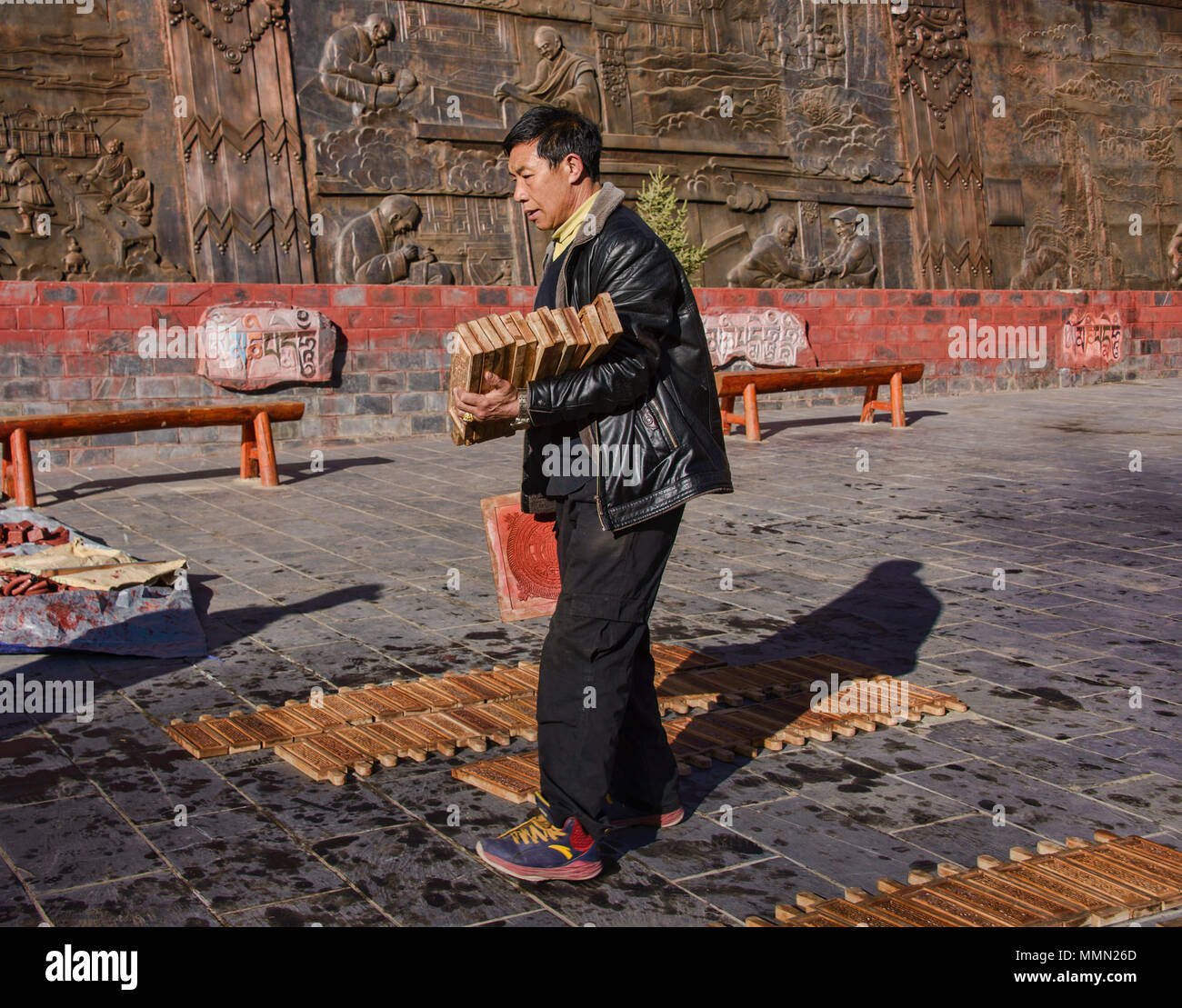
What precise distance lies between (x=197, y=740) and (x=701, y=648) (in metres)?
2.26

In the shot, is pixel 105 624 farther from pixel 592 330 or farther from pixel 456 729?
pixel 592 330

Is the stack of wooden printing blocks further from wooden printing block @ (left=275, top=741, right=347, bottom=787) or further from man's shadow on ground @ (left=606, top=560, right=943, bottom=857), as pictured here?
man's shadow on ground @ (left=606, top=560, right=943, bottom=857)

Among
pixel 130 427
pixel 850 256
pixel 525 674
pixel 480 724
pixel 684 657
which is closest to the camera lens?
pixel 480 724

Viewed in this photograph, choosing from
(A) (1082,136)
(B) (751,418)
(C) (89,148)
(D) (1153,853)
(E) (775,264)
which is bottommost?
(D) (1153,853)

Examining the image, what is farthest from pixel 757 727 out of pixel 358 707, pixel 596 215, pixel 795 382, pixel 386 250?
pixel 386 250

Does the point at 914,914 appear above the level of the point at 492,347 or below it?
below

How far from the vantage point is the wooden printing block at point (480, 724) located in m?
4.29

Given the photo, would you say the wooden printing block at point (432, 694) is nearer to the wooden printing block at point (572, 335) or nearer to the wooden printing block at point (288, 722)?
the wooden printing block at point (288, 722)

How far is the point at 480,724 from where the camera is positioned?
441cm

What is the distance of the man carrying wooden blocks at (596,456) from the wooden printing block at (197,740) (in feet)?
4.32

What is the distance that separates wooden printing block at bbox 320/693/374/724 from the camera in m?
4.45

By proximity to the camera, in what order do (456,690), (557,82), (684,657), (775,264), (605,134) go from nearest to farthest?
(456,690)
(684,657)
(557,82)
(605,134)
(775,264)

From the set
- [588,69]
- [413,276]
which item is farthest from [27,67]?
[588,69]

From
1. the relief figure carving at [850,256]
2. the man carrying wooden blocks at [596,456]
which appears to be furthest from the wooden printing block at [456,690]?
the relief figure carving at [850,256]
